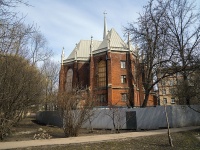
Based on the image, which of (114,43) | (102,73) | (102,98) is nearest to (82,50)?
(114,43)

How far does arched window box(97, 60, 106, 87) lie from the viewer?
39.3 m

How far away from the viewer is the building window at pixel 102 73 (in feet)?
129

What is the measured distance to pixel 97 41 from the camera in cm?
4859

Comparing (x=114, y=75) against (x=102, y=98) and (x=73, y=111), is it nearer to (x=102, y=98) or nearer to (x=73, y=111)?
(x=102, y=98)

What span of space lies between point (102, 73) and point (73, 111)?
24084 mm

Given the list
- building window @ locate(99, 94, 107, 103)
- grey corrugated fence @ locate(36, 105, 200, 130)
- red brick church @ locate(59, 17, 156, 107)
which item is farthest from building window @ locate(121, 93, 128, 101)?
grey corrugated fence @ locate(36, 105, 200, 130)

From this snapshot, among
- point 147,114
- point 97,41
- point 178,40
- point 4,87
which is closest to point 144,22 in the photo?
point 178,40

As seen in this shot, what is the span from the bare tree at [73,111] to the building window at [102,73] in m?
21.9

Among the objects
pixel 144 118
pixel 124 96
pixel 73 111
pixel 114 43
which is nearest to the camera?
pixel 73 111

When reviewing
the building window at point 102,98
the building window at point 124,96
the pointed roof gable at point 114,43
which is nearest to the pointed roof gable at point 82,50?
the pointed roof gable at point 114,43

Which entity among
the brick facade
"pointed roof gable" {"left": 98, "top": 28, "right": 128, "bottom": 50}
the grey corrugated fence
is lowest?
the grey corrugated fence

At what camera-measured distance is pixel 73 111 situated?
16141mm

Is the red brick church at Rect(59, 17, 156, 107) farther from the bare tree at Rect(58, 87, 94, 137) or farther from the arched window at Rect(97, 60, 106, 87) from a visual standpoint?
the bare tree at Rect(58, 87, 94, 137)

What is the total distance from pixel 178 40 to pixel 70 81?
79.7 ft
